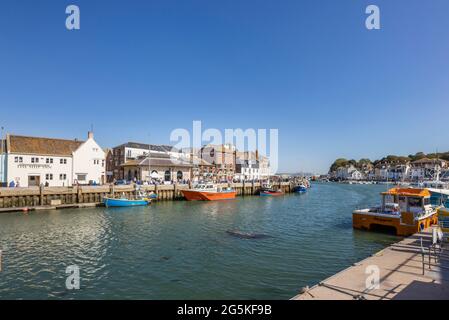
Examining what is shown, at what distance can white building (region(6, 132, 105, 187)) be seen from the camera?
4322 centimetres

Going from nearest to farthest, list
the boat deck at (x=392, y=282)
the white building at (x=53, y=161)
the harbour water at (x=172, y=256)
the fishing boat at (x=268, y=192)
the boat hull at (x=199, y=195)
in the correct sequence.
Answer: the boat deck at (x=392, y=282) → the harbour water at (x=172, y=256) → the white building at (x=53, y=161) → the boat hull at (x=199, y=195) → the fishing boat at (x=268, y=192)

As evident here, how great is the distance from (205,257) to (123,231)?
10292 millimetres

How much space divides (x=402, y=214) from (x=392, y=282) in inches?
581

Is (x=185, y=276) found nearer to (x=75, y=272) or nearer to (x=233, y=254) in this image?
(x=233, y=254)

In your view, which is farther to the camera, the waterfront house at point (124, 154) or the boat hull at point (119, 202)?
the waterfront house at point (124, 154)

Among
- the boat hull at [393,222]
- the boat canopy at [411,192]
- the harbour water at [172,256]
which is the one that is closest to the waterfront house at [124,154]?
the harbour water at [172,256]

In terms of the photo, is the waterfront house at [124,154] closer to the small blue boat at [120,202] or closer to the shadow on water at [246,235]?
the small blue boat at [120,202]

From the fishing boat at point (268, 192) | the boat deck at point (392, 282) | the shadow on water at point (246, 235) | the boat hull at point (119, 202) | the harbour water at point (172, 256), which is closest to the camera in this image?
the boat deck at point (392, 282)

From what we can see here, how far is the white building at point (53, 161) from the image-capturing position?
4322 centimetres

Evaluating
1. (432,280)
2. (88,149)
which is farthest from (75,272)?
(88,149)

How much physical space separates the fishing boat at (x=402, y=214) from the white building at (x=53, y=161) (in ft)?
141

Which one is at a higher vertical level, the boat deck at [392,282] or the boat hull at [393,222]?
the boat deck at [392,282]

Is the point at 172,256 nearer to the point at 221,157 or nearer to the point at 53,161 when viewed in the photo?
the point at 53,161

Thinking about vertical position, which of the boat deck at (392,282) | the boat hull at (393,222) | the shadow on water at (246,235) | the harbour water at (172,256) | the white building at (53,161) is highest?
the white building at (53,161)
